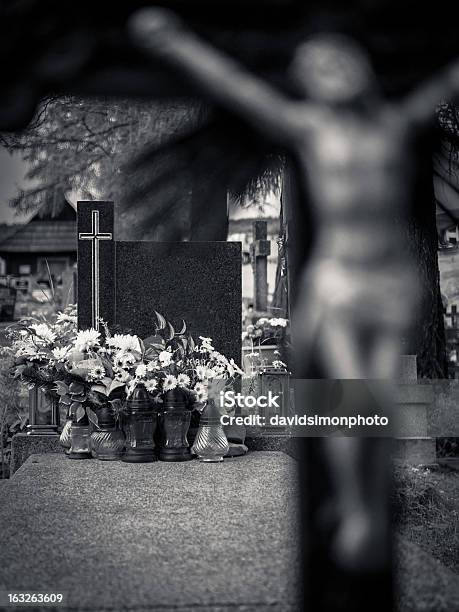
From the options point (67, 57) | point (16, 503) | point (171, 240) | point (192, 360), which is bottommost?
point (16, 503)

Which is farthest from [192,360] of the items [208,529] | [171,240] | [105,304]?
[171,240]

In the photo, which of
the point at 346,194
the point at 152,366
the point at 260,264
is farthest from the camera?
the point at 260,264

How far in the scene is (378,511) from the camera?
714mm

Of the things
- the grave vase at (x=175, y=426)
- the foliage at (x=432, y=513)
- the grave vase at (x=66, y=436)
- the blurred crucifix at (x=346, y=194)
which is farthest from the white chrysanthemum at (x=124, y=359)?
the blurred crucifix at (x=346, y=194)

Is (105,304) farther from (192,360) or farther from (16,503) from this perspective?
(16,503)

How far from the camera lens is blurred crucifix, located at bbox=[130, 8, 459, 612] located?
2.17 ft

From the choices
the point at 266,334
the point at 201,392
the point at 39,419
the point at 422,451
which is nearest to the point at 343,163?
the point at 201,392

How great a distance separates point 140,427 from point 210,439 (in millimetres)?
458

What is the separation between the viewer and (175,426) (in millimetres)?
4969

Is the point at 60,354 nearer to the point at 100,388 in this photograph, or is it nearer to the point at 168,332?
the point at 100,388

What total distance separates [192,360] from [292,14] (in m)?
4.79

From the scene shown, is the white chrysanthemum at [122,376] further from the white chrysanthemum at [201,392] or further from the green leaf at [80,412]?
the white chrysanthemum at [201,392]

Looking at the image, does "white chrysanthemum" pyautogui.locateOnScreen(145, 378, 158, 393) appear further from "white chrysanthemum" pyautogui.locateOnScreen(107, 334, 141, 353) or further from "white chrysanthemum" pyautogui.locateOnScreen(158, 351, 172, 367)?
"white chrysanthemum" pyautogui.locateOnScreen(107, 334, 141, 353)

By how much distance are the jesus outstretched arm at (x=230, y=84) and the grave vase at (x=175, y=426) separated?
4346 millimetres
